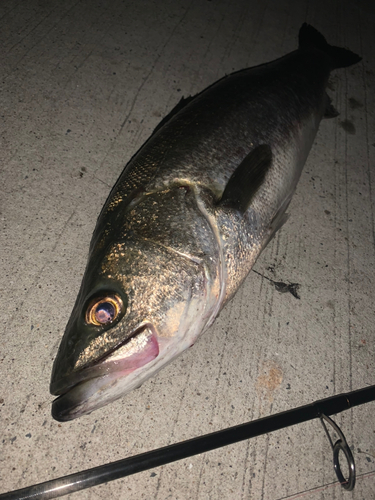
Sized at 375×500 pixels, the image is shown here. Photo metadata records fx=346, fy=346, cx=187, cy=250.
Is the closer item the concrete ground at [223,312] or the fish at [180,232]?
the fish at [180,232]

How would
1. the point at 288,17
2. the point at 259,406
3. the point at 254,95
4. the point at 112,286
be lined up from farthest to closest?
the point at 288,17 → the point at 254,95 → the point at 259,406 → the point at 112,286

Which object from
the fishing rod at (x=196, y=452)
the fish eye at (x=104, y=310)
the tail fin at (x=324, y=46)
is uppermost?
the fish eye at (x=104, y=310)

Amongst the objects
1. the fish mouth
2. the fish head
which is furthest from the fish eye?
the fish mouth

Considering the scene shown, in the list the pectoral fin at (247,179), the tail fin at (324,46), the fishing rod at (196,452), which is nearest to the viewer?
the fishing rod at (196,452)

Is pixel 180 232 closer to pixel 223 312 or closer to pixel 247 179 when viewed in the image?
pixel 247 179

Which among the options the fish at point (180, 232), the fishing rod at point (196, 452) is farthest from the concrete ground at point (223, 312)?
the fish at point (180, 232)

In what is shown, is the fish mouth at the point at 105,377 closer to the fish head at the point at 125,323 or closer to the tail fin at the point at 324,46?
the fish head at the point at 125,323

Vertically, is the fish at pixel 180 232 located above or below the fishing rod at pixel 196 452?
above

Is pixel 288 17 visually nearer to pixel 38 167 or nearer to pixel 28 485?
pixel 38 167

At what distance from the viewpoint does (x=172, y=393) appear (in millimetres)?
1759

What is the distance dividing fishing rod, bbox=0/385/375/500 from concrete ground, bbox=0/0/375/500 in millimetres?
179

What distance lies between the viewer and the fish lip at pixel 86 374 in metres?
1.24

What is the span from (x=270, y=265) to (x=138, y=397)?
110cm

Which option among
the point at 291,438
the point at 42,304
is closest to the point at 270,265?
the point at 291,438
